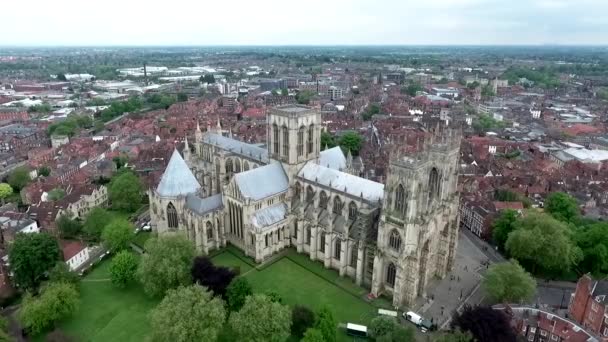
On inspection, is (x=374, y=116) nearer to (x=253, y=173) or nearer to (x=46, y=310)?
(x=253, y=173)

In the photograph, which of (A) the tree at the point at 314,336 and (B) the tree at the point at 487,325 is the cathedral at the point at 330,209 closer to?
(B) the tree at the point at 487,325

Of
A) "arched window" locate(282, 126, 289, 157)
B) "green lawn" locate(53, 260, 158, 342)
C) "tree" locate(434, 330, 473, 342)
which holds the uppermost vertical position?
"arched window" locate(282, 126, 289, 157)

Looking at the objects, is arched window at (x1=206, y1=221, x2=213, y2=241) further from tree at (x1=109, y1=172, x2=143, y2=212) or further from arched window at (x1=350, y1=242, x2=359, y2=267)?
tree at (x1=109, y1=172, x2=143, y2=212)

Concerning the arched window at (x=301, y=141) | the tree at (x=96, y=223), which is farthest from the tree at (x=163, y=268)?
the arched window at (x=301, y=141)

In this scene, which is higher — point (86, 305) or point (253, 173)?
point (253, 173)

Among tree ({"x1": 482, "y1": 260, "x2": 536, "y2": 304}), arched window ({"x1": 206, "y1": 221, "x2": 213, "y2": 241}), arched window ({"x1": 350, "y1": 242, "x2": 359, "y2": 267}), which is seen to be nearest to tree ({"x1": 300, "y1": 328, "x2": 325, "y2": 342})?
arched window ({"x1": 350, "y1": 242, "x2": 359, "y2": 267})

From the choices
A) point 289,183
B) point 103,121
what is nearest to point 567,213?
point 289,183
